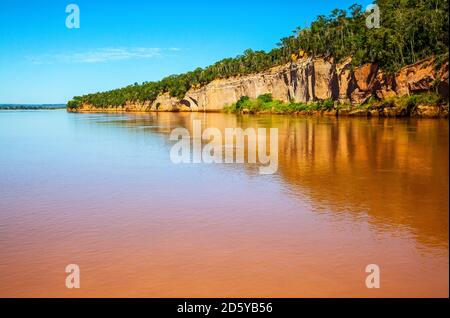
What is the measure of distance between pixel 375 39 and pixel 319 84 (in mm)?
20850

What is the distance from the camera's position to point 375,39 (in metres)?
66.5

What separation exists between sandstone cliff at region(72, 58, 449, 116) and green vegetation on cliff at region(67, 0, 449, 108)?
74.8 inches

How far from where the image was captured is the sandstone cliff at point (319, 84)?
5660 centimetres

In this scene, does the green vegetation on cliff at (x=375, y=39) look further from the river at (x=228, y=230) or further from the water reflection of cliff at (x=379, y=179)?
the river at (x=228, y=230)

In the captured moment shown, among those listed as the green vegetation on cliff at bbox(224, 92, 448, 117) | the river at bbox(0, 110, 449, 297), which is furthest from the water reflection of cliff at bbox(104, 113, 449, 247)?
the green vegetation on cliff at bbox(224, 92, 448, 117)

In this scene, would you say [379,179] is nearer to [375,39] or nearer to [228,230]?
[228,230]

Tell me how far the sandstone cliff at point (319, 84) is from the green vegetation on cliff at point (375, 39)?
6.23ft

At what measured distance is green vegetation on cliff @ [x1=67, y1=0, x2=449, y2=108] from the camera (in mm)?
59375

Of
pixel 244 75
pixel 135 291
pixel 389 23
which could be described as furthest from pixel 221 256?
pixel 244 75

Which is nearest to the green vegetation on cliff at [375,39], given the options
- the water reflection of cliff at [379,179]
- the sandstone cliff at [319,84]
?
the sandstone cliff at [319,84]

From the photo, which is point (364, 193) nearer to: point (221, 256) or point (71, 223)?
point (221, 256)

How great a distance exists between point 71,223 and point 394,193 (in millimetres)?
10035

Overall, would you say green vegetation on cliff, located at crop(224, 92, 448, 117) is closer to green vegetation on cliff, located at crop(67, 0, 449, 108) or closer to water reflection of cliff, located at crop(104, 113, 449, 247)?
green vegetation on cliff, located at crop(67, 0, 449, 108)

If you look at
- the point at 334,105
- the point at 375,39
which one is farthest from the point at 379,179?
the point at 334,105
